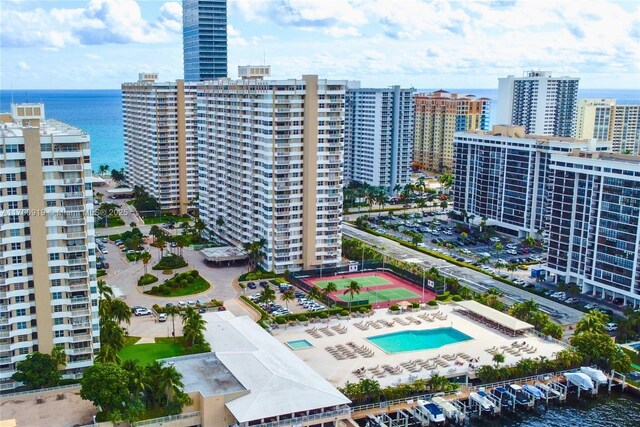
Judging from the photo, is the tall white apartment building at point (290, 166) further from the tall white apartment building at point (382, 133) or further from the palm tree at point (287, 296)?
the tall white apartment building at point (382, 133)

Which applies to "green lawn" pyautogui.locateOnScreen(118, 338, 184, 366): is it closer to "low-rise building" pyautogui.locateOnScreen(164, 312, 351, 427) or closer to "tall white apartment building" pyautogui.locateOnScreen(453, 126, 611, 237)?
"low-rise building" pyautogui.locateOnScreen(164, 312, 351, 427)

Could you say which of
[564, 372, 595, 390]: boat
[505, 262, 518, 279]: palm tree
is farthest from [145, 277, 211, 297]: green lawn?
[564, 372, 595, 390]: boat

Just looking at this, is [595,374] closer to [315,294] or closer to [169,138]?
[315,294]

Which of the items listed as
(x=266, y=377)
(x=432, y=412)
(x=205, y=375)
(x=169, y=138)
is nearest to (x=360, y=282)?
(x=432, y=412)

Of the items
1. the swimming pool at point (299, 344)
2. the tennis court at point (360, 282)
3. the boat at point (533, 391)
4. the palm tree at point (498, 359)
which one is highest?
the palm tree at point (498, 359)

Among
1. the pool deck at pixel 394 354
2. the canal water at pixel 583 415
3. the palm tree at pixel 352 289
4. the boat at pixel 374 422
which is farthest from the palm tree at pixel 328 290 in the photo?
the canal water at pixel 583 415
